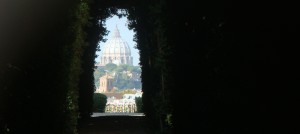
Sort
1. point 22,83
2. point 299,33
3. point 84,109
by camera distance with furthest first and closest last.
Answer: point 84,109, point 22,83, point 299,33

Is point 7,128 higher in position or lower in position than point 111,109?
lower

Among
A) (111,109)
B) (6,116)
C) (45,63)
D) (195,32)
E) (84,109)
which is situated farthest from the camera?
(111,109)

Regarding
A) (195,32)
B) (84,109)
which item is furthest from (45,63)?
(84,109)

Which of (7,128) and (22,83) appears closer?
(7,128)

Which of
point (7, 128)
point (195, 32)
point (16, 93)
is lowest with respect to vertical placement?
point (7, 128)

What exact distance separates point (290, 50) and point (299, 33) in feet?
0.69

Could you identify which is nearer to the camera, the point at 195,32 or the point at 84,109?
the point at 195,32

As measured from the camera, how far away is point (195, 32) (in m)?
8.91

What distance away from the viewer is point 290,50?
4516 millimetres

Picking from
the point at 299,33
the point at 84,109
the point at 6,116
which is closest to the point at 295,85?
the point at 299,33

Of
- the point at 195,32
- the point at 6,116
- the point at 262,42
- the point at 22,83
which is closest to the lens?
the point at 262,42

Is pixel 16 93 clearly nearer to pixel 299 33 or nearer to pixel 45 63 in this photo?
pixel 45 63

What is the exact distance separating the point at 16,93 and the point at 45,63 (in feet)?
5.06

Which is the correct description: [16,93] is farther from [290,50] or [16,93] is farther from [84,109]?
[84,109]
